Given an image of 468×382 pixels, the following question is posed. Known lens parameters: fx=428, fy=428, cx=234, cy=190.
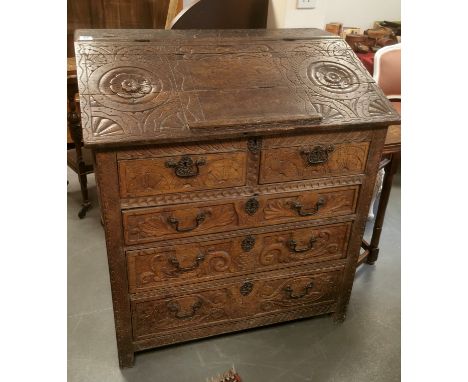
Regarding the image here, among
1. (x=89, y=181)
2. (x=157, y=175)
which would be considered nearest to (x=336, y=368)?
(x=157, y=175)

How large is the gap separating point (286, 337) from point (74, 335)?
1.01 meters

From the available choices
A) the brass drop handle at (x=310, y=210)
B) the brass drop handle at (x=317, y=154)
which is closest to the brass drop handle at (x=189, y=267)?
the brass drop handle at (x=310, y=210)

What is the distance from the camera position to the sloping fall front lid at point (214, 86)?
1.43 meters

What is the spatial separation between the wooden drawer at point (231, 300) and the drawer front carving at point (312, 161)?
497 mm

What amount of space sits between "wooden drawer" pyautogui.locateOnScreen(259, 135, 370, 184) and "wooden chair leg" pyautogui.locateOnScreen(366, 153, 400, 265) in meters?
0.61

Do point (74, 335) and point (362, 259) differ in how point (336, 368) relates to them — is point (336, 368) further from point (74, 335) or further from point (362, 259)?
point (74, 335)

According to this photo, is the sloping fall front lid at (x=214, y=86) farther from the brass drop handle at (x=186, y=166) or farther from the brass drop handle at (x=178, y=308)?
Answer: the brass drop handle at (x=178, y=308)

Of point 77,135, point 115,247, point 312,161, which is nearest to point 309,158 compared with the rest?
point 312,161

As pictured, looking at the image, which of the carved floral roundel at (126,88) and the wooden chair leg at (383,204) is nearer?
the carved floral roundel at (126,88)

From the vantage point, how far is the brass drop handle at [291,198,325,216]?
5.62 feet

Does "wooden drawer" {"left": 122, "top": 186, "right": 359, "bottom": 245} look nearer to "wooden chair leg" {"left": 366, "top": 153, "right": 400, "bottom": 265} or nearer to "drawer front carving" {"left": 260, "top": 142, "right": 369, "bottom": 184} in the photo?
"drawer front carving" {"left": 260, "top": 142, "right": 369, "bottom": 184}

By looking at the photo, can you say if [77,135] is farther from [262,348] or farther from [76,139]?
[262,348]

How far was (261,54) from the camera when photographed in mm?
1758

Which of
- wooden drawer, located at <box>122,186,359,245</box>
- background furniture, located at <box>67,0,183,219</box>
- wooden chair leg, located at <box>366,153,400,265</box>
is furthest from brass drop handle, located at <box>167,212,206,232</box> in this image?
background furniture, located at <box>67,0,183,219</box>
